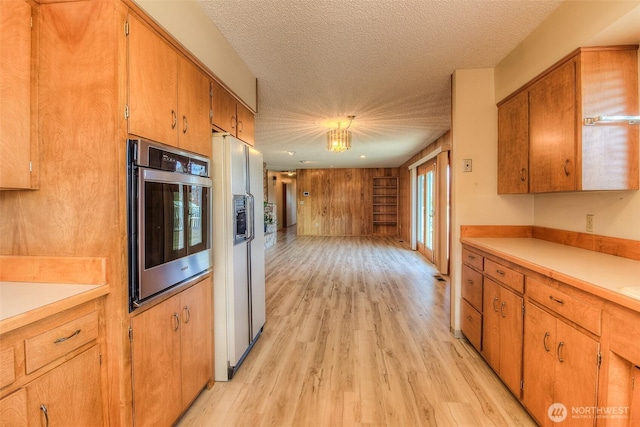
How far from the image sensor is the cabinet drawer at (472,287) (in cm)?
227

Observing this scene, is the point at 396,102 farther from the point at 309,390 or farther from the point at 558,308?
the point at 309,390

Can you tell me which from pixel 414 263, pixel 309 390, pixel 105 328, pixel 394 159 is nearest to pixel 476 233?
pixel 309 390

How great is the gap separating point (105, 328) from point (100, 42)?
123 centimetres

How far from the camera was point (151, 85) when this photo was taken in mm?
1386

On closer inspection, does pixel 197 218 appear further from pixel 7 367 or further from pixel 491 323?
pixel 491 323

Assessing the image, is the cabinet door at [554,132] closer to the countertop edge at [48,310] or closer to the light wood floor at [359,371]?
the light wood floor at [359,371]

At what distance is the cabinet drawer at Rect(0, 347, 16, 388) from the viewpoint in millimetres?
861

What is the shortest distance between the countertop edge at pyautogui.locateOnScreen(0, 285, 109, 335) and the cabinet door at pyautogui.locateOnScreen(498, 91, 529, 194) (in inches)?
112

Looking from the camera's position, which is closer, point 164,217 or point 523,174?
point 164,217

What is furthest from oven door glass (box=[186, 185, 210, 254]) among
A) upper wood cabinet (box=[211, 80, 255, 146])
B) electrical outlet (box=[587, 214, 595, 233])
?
electrical outlet (box=[587, 214, 595, 233])

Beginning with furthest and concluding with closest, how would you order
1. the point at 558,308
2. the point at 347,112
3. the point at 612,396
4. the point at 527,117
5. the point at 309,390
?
the point at 347,112
the point at 527,117
the point at 309,390
the point at 558,308
the point at 612,396

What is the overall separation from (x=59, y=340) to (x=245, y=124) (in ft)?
6.80

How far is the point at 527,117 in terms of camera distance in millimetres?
2205

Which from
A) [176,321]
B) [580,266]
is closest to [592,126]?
[580,266]
